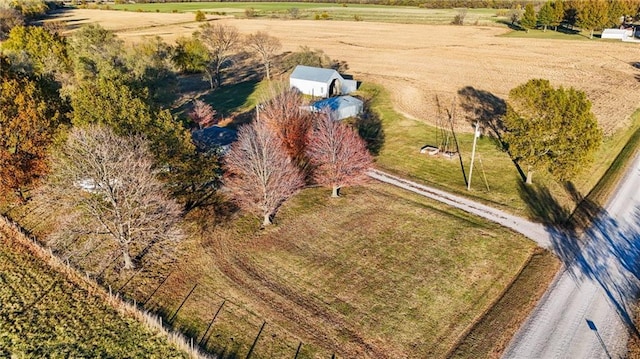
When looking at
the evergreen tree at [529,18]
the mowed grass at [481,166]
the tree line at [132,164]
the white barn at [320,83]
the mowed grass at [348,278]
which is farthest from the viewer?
the evergreen tree at [529,18]

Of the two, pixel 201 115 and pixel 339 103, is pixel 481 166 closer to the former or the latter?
pixel 339 103

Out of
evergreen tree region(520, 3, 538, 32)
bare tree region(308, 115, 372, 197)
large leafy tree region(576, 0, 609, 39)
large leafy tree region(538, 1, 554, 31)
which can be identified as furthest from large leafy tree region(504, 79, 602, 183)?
evergreen tree region(520, 3, 538, 32)

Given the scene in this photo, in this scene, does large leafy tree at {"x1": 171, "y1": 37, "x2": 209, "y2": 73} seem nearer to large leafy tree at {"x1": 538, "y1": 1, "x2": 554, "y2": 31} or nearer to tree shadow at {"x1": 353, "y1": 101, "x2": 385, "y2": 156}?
tree shadow at {"x1": 353, "y1": 101, "x2": 385, "y2": 156}

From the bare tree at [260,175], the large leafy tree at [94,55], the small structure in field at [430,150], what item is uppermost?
the large leafy tree at [94,55]

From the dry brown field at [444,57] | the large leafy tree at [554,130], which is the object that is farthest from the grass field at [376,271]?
the dry brown field at [444,57]

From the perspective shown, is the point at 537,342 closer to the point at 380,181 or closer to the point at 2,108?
the point at 380,181

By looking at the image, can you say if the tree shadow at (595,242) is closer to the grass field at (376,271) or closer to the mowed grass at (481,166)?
the mowed grass at (481,166)

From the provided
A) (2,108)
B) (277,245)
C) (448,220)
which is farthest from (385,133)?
(2,108)
